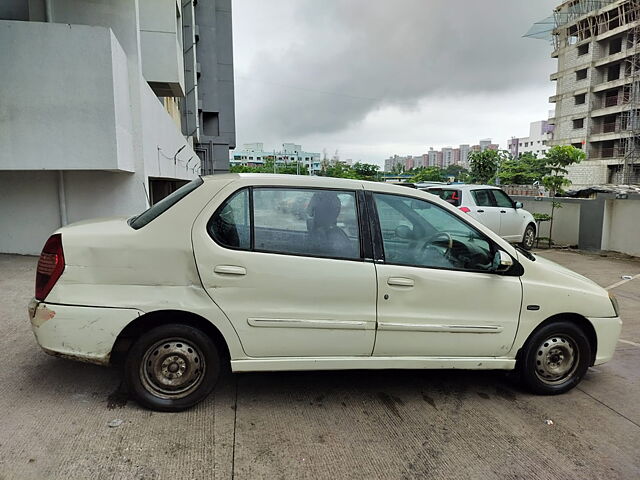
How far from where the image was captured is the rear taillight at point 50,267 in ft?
10.3

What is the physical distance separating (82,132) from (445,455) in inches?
266

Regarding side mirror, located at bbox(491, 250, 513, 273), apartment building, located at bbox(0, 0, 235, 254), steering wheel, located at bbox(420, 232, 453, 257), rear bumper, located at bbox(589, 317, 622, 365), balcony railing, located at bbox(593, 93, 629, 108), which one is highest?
balcony railing, located at bbox(593, 93, 629, 108)

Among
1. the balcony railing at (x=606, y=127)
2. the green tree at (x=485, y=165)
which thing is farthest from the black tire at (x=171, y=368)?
the balcony railing at (x=606, y=127)

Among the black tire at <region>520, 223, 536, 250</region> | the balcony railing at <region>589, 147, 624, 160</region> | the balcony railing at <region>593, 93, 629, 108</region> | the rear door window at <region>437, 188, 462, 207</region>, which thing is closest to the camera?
the rear door window at <region>437, 188, 462, 207</region>

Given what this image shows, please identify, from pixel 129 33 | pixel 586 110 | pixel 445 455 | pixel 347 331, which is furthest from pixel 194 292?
pixel 586 110

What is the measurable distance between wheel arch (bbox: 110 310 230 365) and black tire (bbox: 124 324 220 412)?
56 mm

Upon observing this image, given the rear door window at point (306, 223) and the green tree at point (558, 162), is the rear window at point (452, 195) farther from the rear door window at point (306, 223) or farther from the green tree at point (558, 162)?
the rear door window at point (306, 223)

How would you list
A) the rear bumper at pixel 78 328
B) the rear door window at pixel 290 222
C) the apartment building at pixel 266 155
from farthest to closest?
the apartment building at pixel 266 155 → the rear door window at pixel 290 222 → the rear bumper at pixel 78 328

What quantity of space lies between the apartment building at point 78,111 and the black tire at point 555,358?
6.35m

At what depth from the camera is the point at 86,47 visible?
6836mm

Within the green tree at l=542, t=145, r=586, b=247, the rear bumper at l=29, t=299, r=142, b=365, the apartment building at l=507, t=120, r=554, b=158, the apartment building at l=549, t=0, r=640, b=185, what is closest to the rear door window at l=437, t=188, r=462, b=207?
the green tree at l=542, t=145, r=586, b=247

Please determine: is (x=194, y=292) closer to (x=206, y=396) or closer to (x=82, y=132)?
(x=206, y=396)

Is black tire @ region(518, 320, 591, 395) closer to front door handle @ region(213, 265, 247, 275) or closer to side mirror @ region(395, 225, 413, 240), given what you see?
side mirror @ region(395, 225, 413, 240)

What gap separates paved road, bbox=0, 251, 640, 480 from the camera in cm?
275
